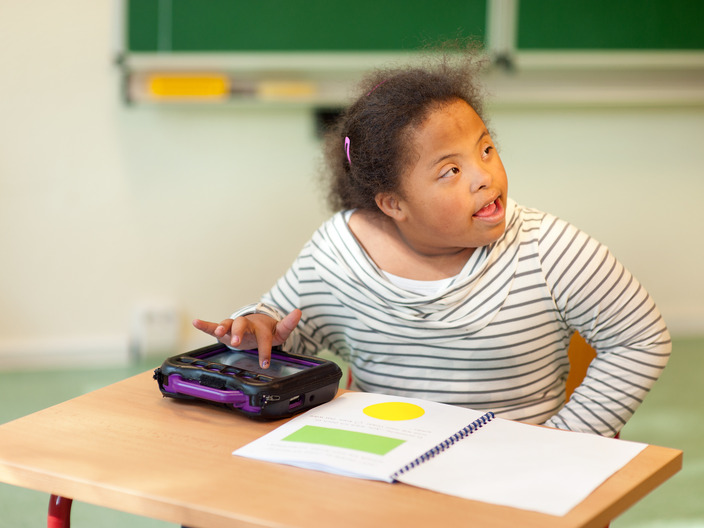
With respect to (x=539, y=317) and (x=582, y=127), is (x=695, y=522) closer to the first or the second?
(x=539, y=317)

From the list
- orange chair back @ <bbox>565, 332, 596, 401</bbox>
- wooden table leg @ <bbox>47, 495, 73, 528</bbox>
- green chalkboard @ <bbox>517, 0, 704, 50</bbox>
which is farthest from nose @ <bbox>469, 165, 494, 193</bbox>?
green chalkboard @ <bbox>517, 0, 704, 50</bbox>

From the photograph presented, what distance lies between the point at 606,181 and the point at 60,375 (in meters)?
2.18

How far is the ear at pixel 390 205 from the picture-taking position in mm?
1401

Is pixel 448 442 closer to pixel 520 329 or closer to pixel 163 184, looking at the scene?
pixel 520 329

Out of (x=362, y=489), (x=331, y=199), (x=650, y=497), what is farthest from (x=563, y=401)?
(x=650, y=497)

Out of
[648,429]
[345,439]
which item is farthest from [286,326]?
[648,429]

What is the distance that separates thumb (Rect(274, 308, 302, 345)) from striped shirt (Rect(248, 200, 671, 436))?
0.12m

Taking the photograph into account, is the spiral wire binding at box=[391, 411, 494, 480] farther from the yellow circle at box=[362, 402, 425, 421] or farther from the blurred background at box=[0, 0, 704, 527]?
the blurred background at box=[0, 0, 704, 527]

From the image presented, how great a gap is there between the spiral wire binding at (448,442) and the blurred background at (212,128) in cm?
207

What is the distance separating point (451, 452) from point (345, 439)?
0.40 ft

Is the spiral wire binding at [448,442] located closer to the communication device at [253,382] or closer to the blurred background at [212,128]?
the communication device at [253,382]

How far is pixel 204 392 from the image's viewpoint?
112 cm

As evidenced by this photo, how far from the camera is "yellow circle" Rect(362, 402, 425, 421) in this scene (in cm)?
108

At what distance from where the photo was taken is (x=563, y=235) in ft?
4.45
